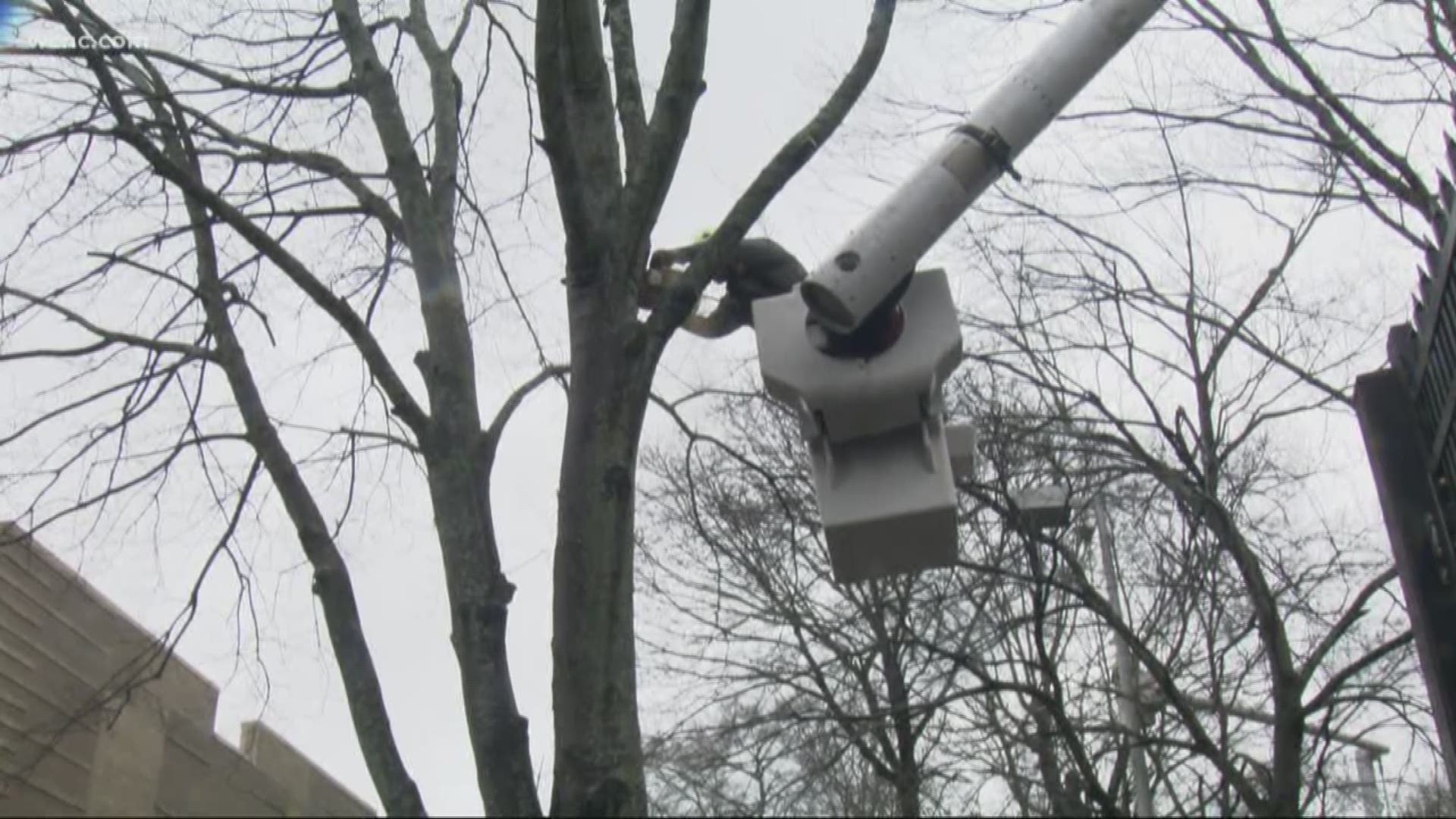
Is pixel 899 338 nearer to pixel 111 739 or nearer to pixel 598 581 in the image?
pixel 598 581

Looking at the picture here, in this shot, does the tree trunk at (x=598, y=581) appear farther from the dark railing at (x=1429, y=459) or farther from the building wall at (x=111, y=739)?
the building wall at (x=111, y=739)

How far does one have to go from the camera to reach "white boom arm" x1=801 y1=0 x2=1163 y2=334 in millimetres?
3268

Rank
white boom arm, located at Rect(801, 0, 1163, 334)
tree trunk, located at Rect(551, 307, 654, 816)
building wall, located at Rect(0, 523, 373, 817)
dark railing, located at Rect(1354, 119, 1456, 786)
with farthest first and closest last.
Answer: building wall, located at Rect(0, 523, 373, 817) < dark railing, located at Rect(1354, 119, 1456, 786) < tree trunk, located at Rect(551, 307, 654, 816) < white boom arm, located at Rect(801, 0, 1163, 334)

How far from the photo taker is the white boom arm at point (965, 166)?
3268 mm

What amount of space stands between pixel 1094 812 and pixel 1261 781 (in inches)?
42.3

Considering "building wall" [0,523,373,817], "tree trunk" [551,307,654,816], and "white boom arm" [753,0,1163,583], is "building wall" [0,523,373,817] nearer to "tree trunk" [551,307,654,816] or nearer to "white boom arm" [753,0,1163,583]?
"tree trunk" [551,307,654,816]

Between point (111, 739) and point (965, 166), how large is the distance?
997cm

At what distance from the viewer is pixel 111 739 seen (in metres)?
11.6

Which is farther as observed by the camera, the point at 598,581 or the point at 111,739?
the point at 111,739

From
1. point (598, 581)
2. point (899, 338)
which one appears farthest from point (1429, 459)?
point (598, 581)

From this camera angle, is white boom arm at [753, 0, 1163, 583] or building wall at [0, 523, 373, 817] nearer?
white boom arm at [753, 0, 1163, 583]

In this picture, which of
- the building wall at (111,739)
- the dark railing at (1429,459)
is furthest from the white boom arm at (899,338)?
the building wall at (111,739)

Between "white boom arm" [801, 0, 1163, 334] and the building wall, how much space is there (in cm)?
674

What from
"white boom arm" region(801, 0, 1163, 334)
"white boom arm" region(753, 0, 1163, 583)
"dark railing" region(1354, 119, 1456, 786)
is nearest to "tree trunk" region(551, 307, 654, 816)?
"white boom arm" region(753, 0, 1163, 583)
